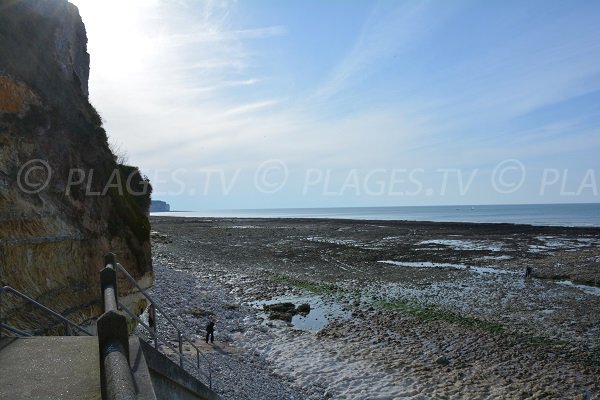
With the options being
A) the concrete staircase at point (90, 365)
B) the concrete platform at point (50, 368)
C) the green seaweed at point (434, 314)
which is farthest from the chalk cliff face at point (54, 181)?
the green seaweed at point (434, 314)

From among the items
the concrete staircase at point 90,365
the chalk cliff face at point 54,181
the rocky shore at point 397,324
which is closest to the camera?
the concrete staircase at point 90,365

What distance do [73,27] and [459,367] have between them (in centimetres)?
1950

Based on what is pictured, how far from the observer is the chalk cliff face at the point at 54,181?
390 inches

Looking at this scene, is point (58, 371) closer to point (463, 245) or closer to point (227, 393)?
point (227, 393)

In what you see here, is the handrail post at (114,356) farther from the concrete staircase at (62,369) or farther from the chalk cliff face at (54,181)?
the chalk cliff face at (54,181)

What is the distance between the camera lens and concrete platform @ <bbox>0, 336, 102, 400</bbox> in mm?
4469

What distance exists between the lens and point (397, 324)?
21625mm

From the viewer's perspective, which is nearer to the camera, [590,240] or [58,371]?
[58,371]

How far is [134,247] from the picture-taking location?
15.5m

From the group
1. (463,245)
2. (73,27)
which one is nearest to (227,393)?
(73,27)

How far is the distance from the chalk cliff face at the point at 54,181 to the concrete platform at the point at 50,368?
3.04 meters

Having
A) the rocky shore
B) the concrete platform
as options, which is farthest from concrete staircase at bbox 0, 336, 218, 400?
the rocky shore

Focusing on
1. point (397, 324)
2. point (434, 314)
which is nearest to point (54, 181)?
point (397, 324)

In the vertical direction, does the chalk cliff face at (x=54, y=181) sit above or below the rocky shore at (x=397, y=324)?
above
